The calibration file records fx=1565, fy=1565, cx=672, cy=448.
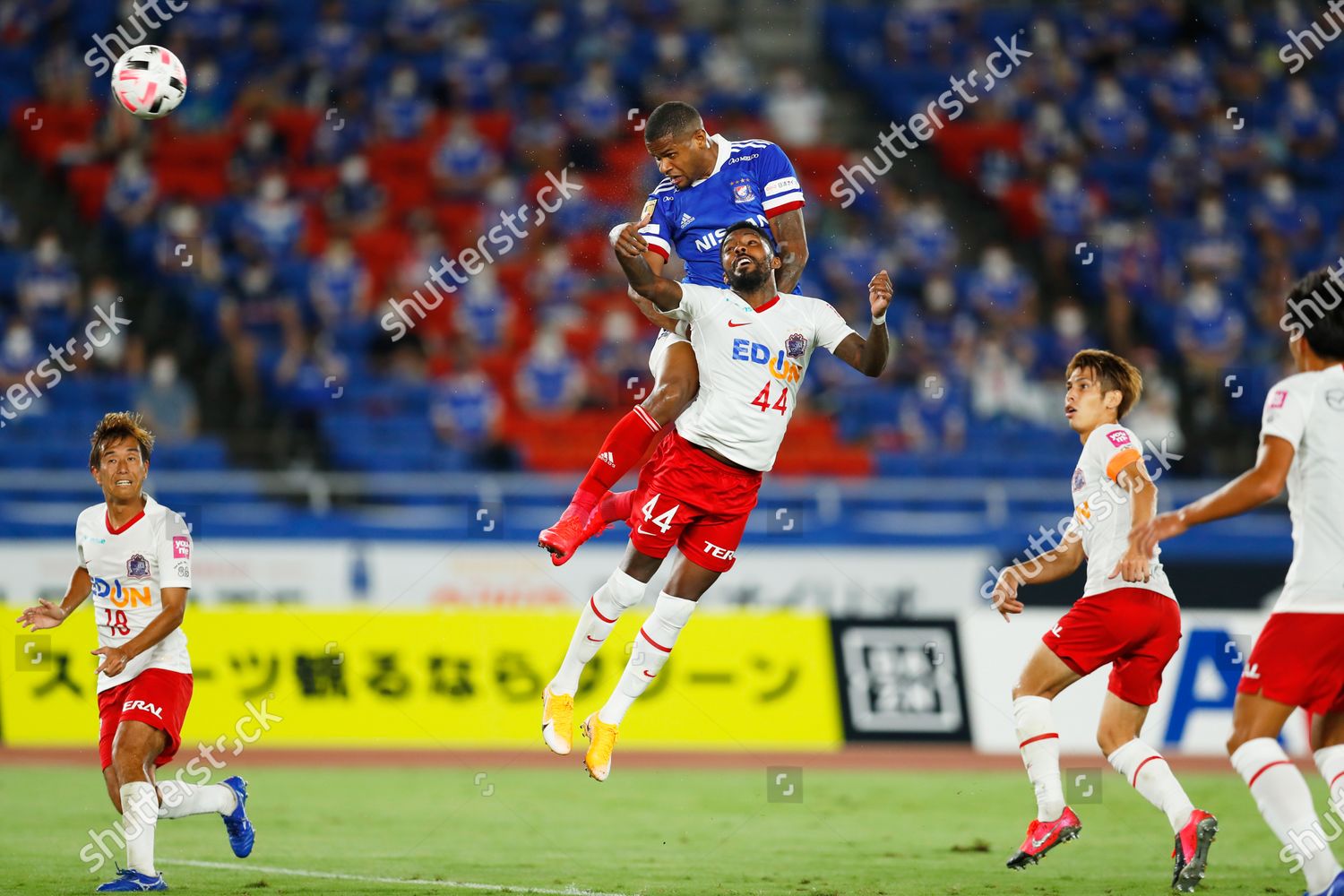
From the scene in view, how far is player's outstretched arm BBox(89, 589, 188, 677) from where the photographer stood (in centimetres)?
852

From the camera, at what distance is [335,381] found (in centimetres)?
2088

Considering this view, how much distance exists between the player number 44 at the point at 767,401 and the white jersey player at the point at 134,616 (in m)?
3.34

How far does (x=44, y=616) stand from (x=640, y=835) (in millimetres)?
4642

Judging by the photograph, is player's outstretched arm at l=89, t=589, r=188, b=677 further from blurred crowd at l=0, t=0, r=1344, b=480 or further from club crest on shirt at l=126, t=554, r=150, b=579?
blurred crowd at l=0, t=0, r=1344, b=480

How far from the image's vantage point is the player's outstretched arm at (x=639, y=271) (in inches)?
333

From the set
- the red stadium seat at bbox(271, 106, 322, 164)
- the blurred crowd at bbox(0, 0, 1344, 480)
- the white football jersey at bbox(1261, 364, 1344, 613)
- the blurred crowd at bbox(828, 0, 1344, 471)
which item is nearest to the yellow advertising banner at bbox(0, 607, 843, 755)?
the blurred crowd at bbox(0, 0, 1344, 480)

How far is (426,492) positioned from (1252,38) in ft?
56.5

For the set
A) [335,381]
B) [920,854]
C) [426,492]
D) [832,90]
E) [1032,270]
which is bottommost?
[920,854]

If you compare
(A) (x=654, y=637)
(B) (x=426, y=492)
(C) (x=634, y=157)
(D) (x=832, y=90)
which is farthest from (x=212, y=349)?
(A) (x=654, y=637)

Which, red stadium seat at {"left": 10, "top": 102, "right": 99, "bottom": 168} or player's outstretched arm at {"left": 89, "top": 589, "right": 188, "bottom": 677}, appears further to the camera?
red stadium seat at {"left": 10, "top": 102, "right": 99, "bottom": 168}

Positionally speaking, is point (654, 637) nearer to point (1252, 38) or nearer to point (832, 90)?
point (832, 90)

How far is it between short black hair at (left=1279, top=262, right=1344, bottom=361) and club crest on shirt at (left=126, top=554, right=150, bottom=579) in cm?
624

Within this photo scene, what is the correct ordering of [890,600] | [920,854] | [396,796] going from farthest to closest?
[890,600] < [396,796] < [920,854]

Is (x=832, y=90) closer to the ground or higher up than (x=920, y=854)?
higher up
